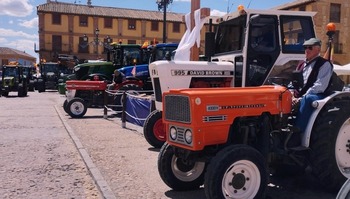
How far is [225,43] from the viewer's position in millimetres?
7469

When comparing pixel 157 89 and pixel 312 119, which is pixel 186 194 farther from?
Answer: pixel 157 89

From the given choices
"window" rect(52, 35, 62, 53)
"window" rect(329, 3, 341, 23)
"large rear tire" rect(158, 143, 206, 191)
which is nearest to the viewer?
"large rear tire" rect(158, 143, 206, 191)

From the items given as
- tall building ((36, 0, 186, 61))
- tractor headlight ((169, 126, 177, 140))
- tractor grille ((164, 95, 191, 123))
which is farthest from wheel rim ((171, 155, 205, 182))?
tall building ((36, 0, 186, 61))

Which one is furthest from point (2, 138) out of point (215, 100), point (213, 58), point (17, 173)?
point (215, 100)

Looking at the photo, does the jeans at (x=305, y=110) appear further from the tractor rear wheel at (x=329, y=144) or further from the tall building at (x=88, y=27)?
the tall building at (x=88, y=27)

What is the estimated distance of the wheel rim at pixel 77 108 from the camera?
14.2 metres

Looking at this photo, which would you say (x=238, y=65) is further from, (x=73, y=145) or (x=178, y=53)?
(x=73, y=145)

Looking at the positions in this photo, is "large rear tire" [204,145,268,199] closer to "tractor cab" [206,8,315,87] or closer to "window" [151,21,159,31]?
"tractor cab" [206,8,315,87]

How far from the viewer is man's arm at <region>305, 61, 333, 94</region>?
17.3 ft

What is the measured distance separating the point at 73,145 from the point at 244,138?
512cm

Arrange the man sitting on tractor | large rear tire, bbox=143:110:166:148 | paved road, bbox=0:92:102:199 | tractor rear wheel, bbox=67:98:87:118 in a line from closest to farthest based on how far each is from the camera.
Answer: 1. the man sitting on tractor
2. paved road, bbox=0:92:102:199
3. large rear tire, bbox=143:110:166:148
4. tractor rear wheel, bbox=67:98:87:118

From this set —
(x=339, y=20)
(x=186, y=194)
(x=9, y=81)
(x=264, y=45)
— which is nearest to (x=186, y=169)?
(x=186, y=194)

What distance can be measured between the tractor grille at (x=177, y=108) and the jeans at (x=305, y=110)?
1.62 m

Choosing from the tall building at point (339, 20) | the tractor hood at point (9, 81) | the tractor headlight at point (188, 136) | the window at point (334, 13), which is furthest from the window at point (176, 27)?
the tractor headlight at point (188, 136)
